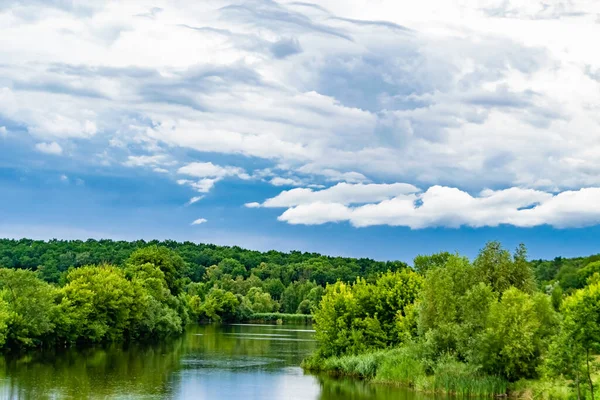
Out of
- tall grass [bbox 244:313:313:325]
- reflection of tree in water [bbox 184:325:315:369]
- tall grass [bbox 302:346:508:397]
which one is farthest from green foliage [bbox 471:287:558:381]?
tall grass [bbox 244:313:313:325]

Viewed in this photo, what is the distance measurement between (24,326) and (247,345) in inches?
1181

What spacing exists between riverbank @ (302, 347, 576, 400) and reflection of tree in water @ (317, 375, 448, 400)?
Answer: 87 cm

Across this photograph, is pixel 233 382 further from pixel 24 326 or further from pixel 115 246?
pixel 115 246

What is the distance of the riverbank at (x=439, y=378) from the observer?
42666mm

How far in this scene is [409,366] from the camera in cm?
5209

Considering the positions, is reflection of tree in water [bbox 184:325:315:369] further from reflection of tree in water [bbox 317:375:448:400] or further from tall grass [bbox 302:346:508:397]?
reflection of tree in water [bbox 317:375:448:400]

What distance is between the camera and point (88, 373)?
56219mm

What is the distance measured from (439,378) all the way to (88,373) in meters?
26.7

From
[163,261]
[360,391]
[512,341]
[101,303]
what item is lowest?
[360,391]

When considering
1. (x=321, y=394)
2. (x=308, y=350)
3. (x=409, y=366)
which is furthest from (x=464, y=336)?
(x=308, y=350)

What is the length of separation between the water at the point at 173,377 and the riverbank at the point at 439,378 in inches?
51.6

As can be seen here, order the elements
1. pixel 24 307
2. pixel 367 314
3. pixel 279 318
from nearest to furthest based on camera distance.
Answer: pixel 367 314, pixel 24 307, pixel 279 318

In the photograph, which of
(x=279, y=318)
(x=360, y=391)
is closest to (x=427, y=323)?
(x=360, y=391)

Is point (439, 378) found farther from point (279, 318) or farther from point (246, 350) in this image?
point (279, 318)
